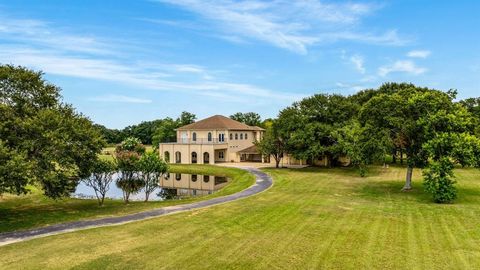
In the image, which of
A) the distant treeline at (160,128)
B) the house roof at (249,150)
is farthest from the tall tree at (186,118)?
the house roof at (249,150)

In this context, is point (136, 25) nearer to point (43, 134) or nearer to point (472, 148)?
point (43, 134)

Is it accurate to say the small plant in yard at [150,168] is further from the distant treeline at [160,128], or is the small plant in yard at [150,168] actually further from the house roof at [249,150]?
the distant treeline at [160,128]

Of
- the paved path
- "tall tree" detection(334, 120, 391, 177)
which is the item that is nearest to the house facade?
"tall tree" detection(334, 120, 391, 177)

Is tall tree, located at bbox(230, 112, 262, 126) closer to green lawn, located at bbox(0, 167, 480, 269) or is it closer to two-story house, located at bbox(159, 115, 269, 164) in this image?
two-story house, located at bbox(159, 115, 269, 164)

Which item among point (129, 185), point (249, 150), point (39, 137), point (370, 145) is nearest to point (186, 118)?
point (249, 150)

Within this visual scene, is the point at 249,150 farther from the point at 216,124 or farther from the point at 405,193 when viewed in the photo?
the point at 405,193

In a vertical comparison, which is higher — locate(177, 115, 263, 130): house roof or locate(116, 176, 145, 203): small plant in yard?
locate(177, 115, 263, 130): house roof
